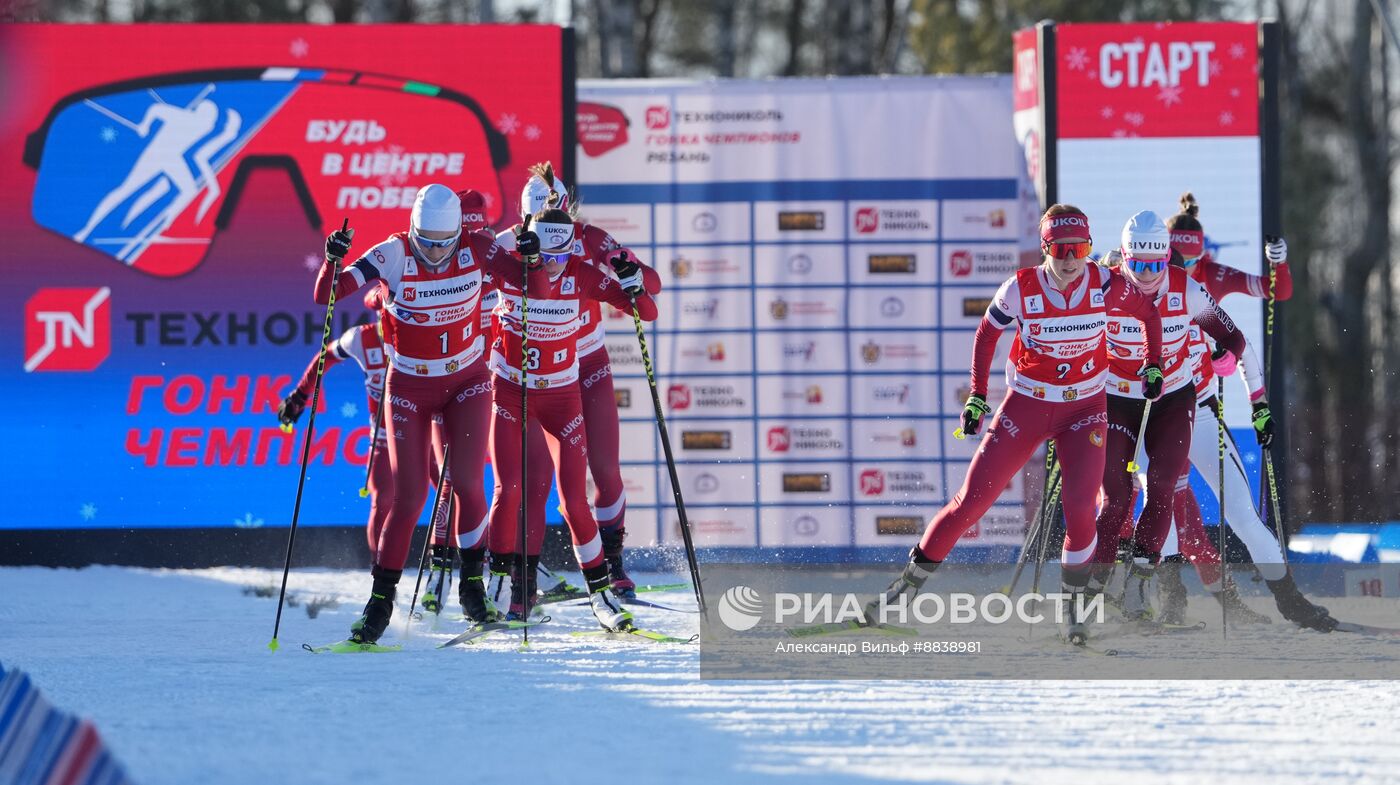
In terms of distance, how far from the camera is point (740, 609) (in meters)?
8.92

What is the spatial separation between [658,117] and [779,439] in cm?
236

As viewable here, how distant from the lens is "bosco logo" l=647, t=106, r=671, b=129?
12.5 metres

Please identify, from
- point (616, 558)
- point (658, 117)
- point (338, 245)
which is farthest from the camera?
point (658, 117)

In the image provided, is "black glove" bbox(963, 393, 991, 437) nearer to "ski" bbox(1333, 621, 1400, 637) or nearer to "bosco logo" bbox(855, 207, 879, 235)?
"ski" bbox(1333, 621, 1400, 637)

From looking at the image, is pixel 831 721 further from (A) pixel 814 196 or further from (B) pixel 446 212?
(A) pixel 814 196

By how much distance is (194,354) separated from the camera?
12.1 metres

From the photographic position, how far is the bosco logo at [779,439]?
12555 mm

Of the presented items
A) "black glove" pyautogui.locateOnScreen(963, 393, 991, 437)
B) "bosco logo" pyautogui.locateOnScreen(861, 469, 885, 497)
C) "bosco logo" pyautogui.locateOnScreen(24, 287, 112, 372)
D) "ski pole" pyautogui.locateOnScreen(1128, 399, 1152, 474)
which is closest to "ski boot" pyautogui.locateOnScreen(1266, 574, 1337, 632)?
"ski pole" pyautogui.locateOnScreen(1128, 399, 1152, 474)

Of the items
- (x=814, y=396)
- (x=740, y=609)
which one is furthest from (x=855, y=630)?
(x=814, y=396)

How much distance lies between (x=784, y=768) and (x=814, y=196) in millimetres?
7792

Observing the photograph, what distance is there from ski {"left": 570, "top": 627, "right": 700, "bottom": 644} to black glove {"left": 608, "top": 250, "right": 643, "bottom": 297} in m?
1.55

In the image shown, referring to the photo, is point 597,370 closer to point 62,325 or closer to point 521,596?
point 521,596

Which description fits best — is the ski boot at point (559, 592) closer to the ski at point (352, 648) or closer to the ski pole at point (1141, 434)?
the ski at point (352, 648)

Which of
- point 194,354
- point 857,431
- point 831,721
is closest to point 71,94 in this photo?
point 194,354
